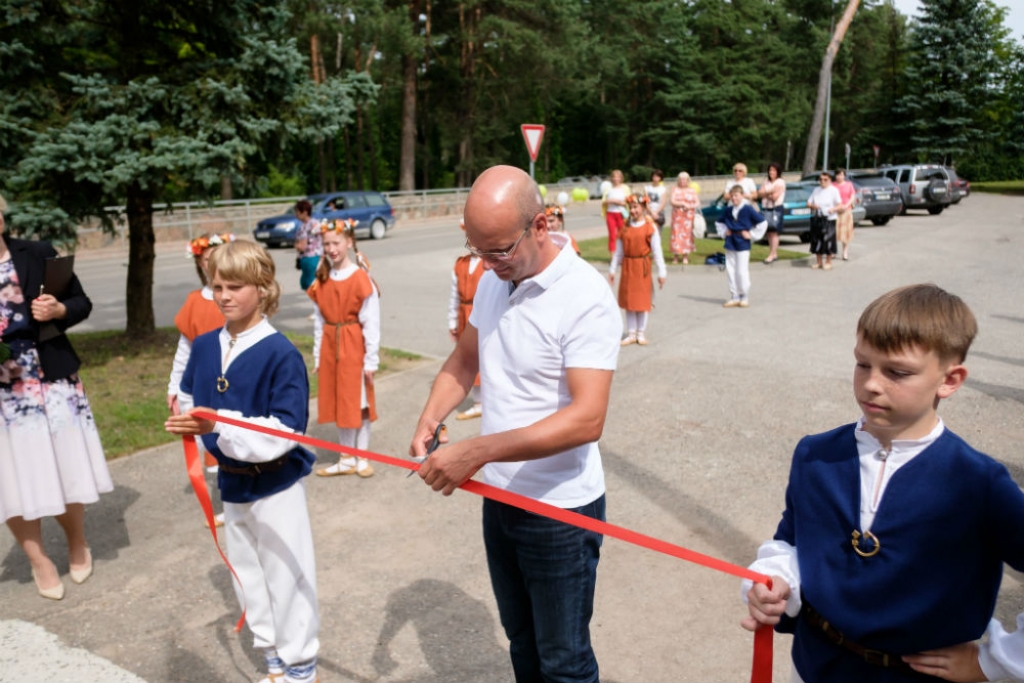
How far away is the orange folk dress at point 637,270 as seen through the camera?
33.8 ft

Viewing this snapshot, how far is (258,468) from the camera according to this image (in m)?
3.58

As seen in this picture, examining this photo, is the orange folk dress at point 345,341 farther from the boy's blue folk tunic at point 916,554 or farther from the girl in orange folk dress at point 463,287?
the boy's blue folk tunic at point 916,554

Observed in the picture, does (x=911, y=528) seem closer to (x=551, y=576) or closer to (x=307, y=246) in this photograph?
(x=551, y=576)

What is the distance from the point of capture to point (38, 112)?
868 centimetres

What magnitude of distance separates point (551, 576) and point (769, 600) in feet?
2.77

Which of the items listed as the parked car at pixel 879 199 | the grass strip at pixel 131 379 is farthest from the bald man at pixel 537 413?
the parked car at pixel 879 199

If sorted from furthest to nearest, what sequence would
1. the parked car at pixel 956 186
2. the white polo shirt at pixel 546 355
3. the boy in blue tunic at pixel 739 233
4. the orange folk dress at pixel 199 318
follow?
the parked car at pixel 956 186 < the boy in blue tunic at pixel 739 233 < the orange folk dress at pixel 199 318 < the white polo shirt at pixel 546 355

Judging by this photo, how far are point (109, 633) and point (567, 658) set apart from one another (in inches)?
105

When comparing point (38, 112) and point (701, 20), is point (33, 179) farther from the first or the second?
point (701, 20)

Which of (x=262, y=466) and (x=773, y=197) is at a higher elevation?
(x=773, y=197)

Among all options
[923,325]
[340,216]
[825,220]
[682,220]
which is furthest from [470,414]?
[340,216]

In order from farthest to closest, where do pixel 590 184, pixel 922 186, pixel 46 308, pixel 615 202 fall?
pixel 590 184 < pixel 922 186 < pixel 615 202 < pixel 46 308

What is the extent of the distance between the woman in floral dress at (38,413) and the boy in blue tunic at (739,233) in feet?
32.4

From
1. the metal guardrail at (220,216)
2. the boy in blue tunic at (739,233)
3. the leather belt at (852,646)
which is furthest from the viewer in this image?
the metal guardrail at (220,216)
